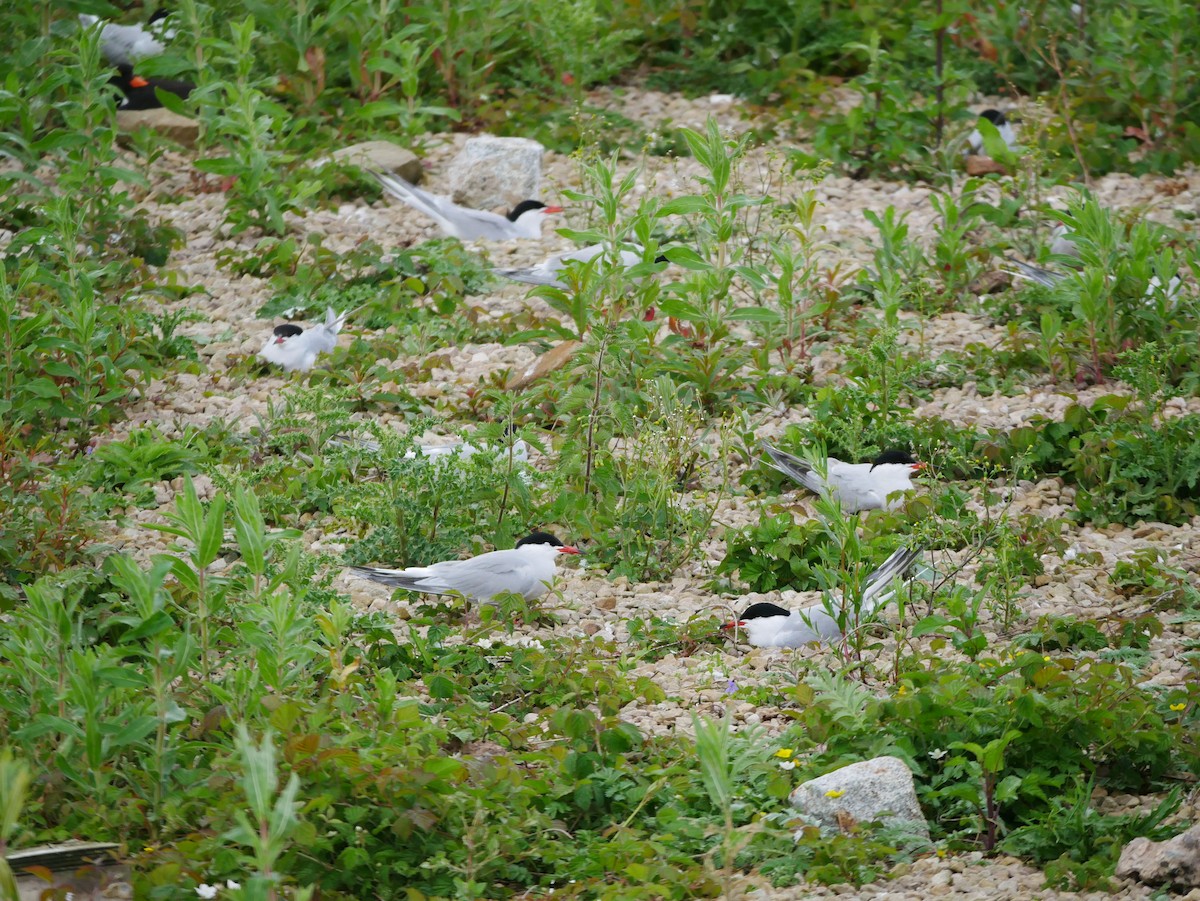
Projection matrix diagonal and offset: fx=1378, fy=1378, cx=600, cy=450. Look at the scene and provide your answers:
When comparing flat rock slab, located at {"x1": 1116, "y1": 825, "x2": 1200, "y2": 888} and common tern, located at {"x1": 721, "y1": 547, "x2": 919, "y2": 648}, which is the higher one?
flat rock slab, located at {"x1": 1116, "y1": 825, "x2": 1200, "y2": 888}

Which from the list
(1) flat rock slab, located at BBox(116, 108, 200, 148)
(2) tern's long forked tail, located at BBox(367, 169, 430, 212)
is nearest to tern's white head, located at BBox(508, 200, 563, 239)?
(2) tern's long forked tail, located at BBox(367, 169, 430, 212)

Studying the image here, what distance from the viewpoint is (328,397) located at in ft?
17.6

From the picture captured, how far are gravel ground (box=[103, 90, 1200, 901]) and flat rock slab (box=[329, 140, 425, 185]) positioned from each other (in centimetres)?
18

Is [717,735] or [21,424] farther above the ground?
[717,735]

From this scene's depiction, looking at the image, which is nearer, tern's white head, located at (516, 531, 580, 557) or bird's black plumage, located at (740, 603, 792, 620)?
bird's black plumage, located at (740, 603, 792, 620)

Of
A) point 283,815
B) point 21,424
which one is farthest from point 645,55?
point 283,815

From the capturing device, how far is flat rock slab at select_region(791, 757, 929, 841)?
3.49 m

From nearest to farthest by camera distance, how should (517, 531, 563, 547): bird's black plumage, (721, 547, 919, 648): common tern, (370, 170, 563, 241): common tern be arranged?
(721, 547, 919, 648): common tern < (517, 531, 563, 547): bird's black plumage < (370, 170, 563, 241): common tern

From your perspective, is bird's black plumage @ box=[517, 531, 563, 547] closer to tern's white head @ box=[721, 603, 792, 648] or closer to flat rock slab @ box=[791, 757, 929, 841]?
tern's white head @ box=[721, 603, 792, 648]

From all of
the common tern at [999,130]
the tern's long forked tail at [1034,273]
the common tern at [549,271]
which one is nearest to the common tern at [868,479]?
the tern's long forked tail at [1034,273]

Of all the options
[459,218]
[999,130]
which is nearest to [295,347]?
[459,218]

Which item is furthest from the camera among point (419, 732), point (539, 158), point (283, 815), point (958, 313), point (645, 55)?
point (645, 55)

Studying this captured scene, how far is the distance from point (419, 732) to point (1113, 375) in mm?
3583

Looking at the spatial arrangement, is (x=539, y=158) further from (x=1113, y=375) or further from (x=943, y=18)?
(x=1113, y=375)
